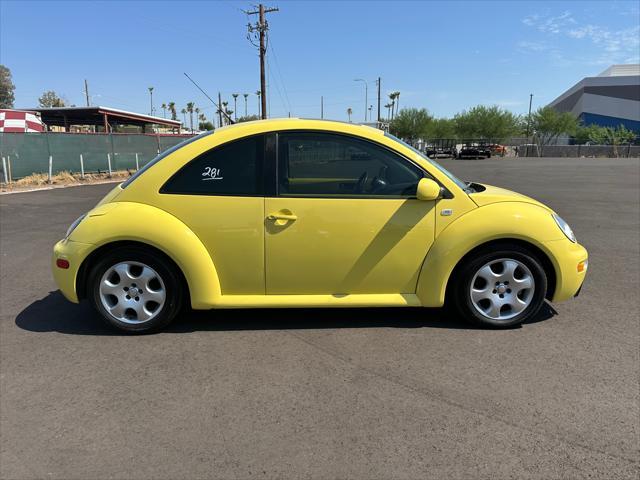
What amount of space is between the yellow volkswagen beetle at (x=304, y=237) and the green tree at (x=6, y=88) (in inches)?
3341

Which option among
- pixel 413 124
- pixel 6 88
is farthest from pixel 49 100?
pixel 413 124

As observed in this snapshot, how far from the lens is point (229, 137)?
3.68 meters

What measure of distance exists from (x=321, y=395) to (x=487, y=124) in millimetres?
69530

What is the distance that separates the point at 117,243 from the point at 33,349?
1.02 metres

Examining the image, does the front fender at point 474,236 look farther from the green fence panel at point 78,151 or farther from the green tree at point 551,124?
the green tree at point 551,124

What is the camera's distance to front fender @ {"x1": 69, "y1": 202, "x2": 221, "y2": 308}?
3.53m

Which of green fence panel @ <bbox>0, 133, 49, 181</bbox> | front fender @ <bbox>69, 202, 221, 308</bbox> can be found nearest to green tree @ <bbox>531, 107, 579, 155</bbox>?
green fence panel @ <bbox>0, 133, 49, 181</bbox>

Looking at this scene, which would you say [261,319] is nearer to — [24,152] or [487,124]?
[24,152]

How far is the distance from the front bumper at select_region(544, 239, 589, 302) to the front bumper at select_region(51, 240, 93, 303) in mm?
3719

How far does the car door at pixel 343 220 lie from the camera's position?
11.8 feet

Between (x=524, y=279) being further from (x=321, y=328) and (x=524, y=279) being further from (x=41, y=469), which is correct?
(x=41, y=469)

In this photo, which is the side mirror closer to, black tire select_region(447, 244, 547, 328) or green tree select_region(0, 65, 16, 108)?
black tire select_region(447, 244, 547, 328)

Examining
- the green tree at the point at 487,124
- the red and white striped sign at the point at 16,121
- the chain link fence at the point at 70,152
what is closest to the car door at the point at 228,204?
the chain link fence at the point at 70,152

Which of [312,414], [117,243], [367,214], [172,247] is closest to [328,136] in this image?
[367,214]
